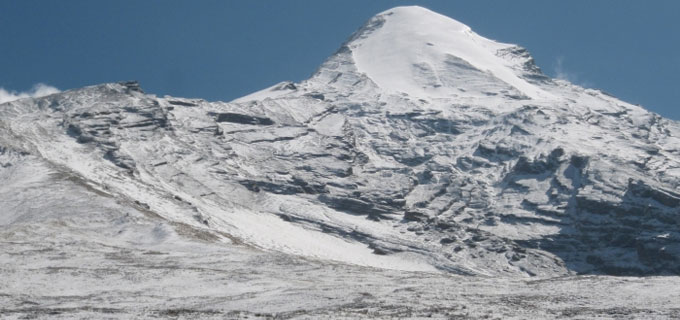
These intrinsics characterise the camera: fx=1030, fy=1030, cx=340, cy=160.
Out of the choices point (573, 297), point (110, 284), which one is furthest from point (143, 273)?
point (573, 297)

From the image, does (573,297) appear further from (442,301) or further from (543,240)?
(543,240)

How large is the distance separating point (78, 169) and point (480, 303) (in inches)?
4458

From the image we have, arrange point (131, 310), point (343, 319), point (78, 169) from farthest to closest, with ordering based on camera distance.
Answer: point (78, 169) → point (131, 310) → point (343, 319)

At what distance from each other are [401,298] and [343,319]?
1189 centimetres

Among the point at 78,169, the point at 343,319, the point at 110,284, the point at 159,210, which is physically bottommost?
the point at 343,319

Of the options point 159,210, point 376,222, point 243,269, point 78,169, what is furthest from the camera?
point 376,222

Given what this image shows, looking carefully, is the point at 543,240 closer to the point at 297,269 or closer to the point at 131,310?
the point at 297,269

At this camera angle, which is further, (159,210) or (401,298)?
(159,210)

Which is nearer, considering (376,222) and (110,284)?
(110,284)

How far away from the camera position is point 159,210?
140500 mm

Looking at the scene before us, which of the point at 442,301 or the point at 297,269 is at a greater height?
the point at 297,269

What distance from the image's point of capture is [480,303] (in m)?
62.2

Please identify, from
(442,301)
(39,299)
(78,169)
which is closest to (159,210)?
(78,169)

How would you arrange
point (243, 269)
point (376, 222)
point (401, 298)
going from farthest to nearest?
point (376, 222), point (243, 269), point (401, 298)
